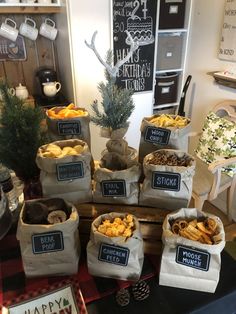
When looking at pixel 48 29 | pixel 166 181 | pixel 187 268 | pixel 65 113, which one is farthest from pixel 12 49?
pixel 187 268

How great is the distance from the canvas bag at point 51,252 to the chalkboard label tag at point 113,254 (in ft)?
0.30

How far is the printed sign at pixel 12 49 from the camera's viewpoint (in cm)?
233

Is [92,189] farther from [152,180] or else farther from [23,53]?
[23,53]

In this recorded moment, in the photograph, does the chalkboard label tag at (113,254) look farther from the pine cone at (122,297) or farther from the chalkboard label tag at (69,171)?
the chalkboard label tag at (69,171)

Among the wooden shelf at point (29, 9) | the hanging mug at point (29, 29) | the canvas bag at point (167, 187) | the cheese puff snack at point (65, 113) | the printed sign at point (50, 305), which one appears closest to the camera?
the printed sign at point (50, 305)

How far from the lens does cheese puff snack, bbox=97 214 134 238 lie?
730mm

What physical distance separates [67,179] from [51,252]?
22cm

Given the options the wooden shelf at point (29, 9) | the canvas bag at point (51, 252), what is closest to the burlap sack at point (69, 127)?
the canvas bag at point (51, 252)

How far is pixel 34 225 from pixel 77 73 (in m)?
1.68

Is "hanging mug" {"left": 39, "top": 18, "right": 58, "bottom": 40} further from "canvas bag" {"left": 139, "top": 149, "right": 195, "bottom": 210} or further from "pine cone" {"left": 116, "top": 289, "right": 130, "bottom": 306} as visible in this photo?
"pine cone" {"left": 116, "top": 289, "right": 130, "bottom": 306}

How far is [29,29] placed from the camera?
2254 millimetres

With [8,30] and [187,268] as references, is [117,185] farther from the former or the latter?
[8,30]

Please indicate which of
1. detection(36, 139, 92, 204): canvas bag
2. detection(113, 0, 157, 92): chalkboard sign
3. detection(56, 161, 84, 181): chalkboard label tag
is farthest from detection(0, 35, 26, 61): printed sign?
detection(56, 161, 84, 181): chalkboard label tag

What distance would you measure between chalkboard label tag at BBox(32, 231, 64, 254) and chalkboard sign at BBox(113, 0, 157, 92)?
162cm
